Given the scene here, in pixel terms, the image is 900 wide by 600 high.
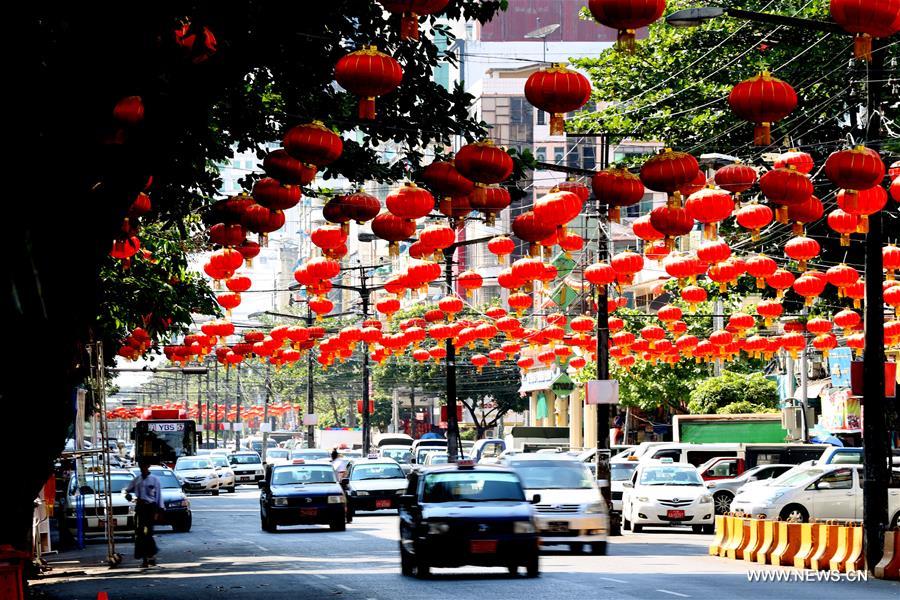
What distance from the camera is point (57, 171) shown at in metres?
12.7

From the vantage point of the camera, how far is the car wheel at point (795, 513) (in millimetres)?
36000

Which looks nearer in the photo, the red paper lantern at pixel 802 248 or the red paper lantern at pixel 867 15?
the red paper lantern at pixel 867 15

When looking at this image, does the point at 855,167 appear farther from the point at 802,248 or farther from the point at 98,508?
the point at 98,508

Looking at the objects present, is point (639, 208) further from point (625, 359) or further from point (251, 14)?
point (251, 14)

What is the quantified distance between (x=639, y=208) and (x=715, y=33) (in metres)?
49.0

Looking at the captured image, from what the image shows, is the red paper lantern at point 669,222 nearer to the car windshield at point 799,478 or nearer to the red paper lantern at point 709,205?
the red paper lantern at point 709,205

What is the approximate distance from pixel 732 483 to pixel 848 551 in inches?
727

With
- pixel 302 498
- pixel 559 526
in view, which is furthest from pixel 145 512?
pixel 302 498

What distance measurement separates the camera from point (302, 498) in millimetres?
36031

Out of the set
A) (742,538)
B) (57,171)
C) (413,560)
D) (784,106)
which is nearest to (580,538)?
(742,538)

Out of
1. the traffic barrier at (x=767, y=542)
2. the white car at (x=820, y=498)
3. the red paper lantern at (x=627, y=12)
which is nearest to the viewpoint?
the red paper lantern at (x=627, y=12)

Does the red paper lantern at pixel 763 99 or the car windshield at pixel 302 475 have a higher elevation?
the red paper lantern at pixel 763 99

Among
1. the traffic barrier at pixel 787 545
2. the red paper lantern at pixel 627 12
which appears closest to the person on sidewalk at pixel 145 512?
the traffic barrier at pixel 787 545

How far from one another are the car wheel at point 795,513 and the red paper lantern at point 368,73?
24.2 meters
